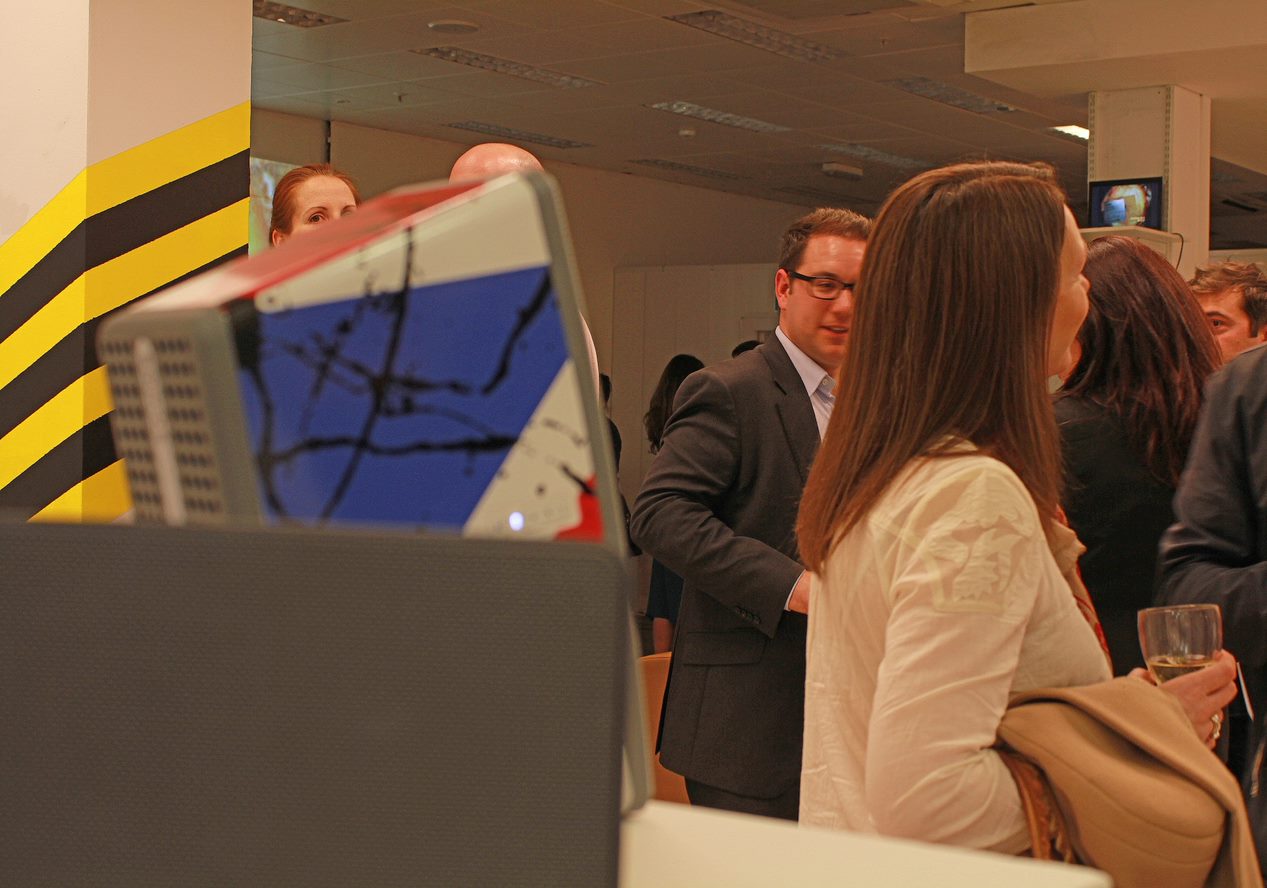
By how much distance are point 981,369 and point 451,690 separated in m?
0.97

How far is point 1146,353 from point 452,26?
6.21m

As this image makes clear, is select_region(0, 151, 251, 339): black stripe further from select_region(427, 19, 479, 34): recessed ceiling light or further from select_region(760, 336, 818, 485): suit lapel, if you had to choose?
select_region(427, 19, 479, 34): recessed ceiling light

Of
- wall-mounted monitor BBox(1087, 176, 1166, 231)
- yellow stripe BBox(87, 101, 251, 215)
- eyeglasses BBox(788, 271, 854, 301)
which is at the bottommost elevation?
eyeglasses BBox(788, 271, 854, 301)

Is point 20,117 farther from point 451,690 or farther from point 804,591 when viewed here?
point 451,690

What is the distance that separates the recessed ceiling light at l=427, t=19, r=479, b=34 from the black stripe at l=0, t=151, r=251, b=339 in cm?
457

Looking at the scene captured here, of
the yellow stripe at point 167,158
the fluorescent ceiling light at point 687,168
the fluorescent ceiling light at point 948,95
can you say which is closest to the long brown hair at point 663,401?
the yellow stripe at point 167,158

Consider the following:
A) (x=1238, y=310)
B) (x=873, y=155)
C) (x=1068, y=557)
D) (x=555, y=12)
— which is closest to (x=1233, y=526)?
(x=1068, y=557)

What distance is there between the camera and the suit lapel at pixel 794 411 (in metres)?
2.55

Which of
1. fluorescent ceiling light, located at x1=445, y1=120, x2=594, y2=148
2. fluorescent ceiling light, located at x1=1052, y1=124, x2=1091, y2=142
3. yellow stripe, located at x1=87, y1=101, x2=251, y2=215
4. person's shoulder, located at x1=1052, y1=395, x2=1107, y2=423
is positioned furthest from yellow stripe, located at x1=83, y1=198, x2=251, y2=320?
fluorescent ceiling light, located at x1=1052, y1=124, x2=1091, y2=142

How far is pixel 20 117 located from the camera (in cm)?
342

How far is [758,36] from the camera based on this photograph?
26.7 ft

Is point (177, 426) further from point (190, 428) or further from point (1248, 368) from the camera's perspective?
point (1248, 368)

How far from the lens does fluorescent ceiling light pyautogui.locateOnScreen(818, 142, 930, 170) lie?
11.7 metres

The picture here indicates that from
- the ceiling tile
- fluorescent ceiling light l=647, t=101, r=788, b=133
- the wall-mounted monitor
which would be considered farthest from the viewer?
fluorescent ceiling light l=647, t=101, r=788, b=133
